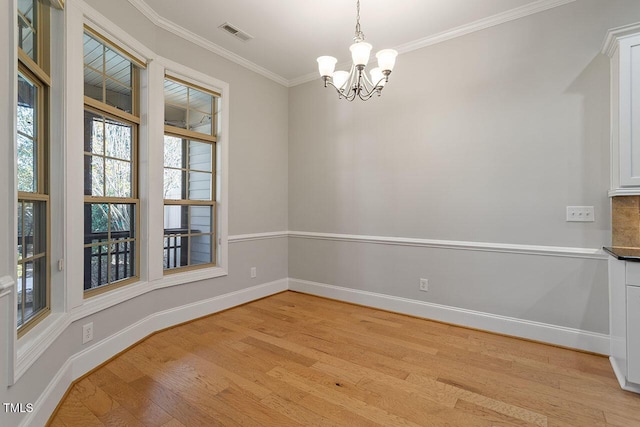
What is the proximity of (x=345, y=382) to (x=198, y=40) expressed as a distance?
11.5 ft

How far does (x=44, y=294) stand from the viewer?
1.96 metres

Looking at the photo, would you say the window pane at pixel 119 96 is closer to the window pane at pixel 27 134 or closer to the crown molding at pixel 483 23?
the window pane at pixel 27 134

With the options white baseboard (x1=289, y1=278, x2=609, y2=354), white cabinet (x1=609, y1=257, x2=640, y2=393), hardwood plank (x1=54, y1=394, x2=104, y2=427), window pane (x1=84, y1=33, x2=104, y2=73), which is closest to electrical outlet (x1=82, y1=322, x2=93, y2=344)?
hardwood plank (x1=54, y1=394, x2=104, y2=427)

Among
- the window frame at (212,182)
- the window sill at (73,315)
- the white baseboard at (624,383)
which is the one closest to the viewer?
the window sill at (73,315)

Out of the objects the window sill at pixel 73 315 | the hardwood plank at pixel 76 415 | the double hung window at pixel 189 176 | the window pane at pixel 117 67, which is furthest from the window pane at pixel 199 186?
the hardwood plank at pixel 76 415

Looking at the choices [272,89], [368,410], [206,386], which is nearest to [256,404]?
[206,386]

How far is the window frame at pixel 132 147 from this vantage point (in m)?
2.34

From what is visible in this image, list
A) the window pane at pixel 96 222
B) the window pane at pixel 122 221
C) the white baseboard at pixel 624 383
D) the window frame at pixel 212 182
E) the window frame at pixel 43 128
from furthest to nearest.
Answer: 1. the window frame at pixel 212 182
2. the window pane at pixel 122 221
3. the window pane at pixel 96 222
4. the white baseboard at pixel 624 383
5. the window frame at pixel 43 128

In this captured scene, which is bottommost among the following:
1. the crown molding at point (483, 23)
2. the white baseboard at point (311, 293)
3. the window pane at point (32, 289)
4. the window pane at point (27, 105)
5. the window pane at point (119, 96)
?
the white baseboard at point (311, 293)

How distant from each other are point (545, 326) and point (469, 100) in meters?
2.18

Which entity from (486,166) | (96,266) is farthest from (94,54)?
(486,166)

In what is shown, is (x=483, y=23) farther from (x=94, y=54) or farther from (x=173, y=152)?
(x=94, y=54)

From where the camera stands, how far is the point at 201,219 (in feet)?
11.6

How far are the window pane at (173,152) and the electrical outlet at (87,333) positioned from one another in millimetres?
1625
